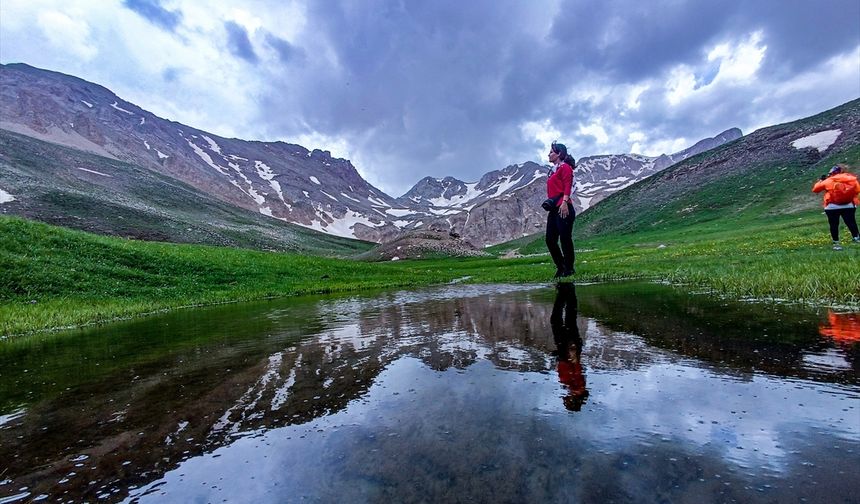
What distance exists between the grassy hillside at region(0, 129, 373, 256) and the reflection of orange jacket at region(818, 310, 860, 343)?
110 metres

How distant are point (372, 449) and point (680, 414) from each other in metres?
2.30

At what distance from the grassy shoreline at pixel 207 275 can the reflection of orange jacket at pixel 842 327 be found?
113 cm

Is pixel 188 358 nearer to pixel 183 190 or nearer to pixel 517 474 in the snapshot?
pixel 517 474

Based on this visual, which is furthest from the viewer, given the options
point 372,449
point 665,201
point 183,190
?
point 183,190

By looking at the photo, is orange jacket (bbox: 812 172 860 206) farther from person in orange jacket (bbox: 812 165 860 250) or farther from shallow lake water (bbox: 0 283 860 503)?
shallow lake water (bbox: 0 283 860 503)

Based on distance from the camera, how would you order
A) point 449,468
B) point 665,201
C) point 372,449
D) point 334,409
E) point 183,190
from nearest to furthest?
point 449,468
point 372,449
point 334,409
point 665,201
point 183,190

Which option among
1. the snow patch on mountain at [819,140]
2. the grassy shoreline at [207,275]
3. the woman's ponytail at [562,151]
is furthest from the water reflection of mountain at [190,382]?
the snow patch on mountain at [819,140]

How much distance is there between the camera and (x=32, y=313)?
1475 cm

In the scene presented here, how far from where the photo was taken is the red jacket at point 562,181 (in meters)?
14.7

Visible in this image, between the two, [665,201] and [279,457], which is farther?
[665,201]

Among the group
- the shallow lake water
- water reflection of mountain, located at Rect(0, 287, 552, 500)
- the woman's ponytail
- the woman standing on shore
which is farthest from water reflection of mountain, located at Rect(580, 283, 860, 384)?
the woman's ponytail

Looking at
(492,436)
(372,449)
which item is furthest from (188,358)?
(492,436)

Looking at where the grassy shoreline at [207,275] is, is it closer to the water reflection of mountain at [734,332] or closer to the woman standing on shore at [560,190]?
the water reflection of mountain at [734,332]

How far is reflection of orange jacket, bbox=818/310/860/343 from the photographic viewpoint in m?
4.95
